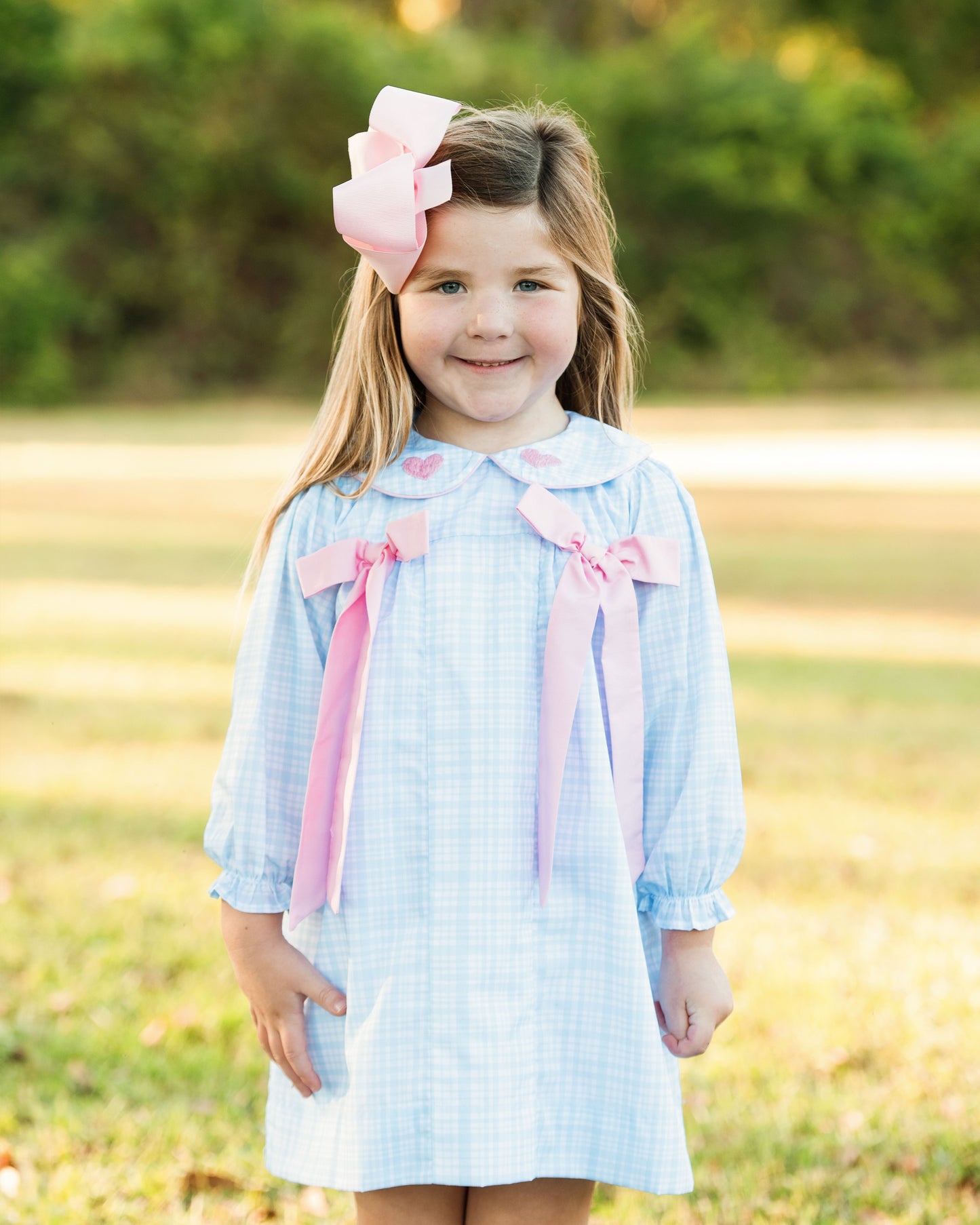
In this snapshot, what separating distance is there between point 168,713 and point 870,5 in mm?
29432

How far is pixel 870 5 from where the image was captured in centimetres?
3011

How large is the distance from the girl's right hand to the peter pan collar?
1.66 feet

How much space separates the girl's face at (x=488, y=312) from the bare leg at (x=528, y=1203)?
0.83 m

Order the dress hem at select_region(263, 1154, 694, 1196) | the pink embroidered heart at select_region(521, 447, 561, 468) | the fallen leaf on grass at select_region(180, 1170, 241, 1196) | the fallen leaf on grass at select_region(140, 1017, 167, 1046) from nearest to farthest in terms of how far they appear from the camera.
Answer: the dress hem at select_region(263, 1154, 694, 1196) → the pink embroidered heart at select_region(521, 447, 561, 468) → the fallen leaf on grass at select_region(180, 1170, 241, 1196) → the fallen leaf on grass at select_region(140, 1017, 167, 1046)

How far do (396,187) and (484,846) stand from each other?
70 centimetres

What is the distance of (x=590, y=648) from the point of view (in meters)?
1.57

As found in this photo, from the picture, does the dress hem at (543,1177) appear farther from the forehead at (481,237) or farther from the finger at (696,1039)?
the forehead at (481,237)

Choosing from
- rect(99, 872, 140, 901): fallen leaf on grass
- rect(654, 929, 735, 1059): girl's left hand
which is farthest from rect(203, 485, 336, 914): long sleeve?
rect(99, 872, 140, 901): fallen leaf on grass

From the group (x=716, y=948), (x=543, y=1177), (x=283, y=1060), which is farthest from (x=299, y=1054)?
(x=716, y=948)

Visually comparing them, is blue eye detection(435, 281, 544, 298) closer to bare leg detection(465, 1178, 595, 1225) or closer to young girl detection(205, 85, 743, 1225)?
young girl detection(205, 85, 743, 1225)

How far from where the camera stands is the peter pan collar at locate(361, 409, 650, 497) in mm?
1625

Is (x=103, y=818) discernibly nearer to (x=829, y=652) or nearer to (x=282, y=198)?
(x=829, y=652)

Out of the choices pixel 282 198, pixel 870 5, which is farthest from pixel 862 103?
pixel 282 198

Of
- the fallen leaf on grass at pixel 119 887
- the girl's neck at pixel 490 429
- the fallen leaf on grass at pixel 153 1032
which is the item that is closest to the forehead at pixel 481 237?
the girl's neck at pixel 490 429
